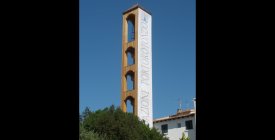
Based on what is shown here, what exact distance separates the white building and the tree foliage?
19.5 ft

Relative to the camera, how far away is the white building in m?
43.9

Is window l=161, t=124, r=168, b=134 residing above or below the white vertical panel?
below

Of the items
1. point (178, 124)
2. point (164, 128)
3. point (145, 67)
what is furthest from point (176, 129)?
point (145, 67)

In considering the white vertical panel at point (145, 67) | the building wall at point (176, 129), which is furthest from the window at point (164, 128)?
the white vertical panel at point (145, 67)

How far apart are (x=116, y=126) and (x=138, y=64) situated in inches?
355

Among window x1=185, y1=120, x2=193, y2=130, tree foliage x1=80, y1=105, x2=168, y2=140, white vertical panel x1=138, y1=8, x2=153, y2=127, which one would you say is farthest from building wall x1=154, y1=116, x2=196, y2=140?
tree foliage x1=80, y1=105, x2=168, y2=140

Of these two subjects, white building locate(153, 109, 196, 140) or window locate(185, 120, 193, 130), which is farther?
white building locate(153, 109, 196, 140)

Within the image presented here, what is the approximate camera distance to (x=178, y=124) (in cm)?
4506

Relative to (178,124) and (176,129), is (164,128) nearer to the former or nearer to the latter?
(176,129)

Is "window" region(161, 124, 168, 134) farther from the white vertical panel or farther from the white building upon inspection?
the white vertical panel

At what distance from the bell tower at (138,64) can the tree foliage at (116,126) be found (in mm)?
4720
